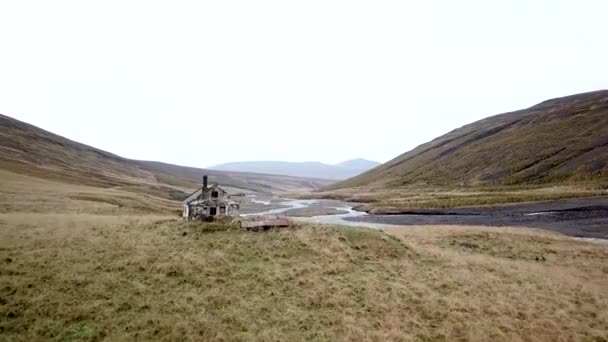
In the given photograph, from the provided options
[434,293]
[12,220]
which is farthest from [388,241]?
[12,220]

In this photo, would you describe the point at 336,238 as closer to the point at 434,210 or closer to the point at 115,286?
the point at 115,286

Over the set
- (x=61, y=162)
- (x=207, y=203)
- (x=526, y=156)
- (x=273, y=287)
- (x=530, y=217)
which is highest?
(x=526, y=156)

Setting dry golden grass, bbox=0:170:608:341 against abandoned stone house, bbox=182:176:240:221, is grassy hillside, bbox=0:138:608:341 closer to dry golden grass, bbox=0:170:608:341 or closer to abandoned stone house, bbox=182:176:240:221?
dry golden grass, bbox=0:170:608:341

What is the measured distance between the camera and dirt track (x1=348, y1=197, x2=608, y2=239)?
164ft

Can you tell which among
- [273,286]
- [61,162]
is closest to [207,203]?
[273,286]

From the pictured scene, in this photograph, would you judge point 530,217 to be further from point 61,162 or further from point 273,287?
point 61,162

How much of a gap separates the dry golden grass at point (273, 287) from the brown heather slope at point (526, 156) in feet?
262

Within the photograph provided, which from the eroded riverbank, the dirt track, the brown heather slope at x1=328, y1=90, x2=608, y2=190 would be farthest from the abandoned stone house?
the brown heather slope at x1=328, y1=90, x2=608, y2=190

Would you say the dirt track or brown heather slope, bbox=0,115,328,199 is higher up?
brown heather slope, bbox=0,115,328,199

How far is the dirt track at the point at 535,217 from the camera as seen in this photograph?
49.9 m

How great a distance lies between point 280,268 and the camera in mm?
24281

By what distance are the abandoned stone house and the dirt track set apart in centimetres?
2712

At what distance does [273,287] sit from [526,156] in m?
132

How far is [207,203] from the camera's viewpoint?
52000 mm
